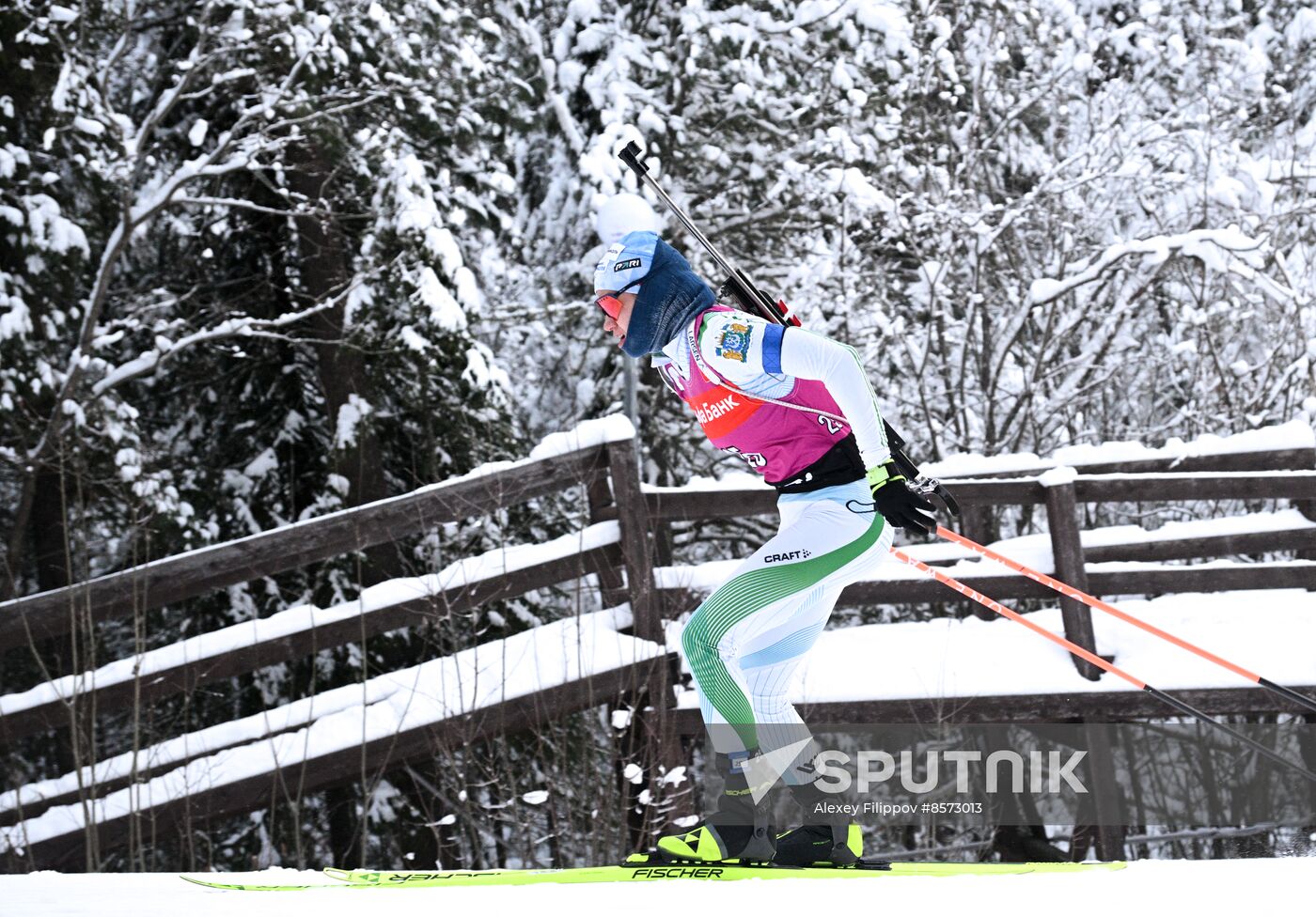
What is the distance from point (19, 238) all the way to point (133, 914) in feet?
19.9

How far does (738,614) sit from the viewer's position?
3.52m

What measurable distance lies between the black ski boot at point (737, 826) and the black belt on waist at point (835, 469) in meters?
0.87

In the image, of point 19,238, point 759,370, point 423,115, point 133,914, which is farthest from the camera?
point 423,115

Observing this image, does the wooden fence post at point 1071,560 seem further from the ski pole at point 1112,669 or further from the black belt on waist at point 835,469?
the black belt on waist at point 835,469

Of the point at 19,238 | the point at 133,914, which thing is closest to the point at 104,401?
the point at 19,238

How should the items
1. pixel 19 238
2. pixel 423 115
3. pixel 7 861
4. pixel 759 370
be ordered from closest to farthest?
pixel 759 370, pixel 7 861, pixel 19 238, pixel 423 115

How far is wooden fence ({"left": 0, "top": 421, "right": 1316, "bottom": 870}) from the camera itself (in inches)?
199

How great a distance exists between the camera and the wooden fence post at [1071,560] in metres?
5.71

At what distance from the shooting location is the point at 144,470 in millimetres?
8102

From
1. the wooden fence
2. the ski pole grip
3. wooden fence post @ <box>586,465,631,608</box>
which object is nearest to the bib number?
the ski pole grip

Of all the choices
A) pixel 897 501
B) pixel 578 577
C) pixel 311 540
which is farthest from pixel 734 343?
pixel 311 540

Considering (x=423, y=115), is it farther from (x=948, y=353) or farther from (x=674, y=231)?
(x=948, y=353)

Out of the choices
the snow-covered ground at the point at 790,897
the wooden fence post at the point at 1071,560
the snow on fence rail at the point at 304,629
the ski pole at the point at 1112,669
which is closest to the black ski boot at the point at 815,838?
the snow-covered ground at the point at 790,897

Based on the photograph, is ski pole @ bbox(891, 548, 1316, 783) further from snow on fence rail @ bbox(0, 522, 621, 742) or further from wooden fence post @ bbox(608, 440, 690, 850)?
snow on fence rail @ bbox(0, 522, 621, 742)
